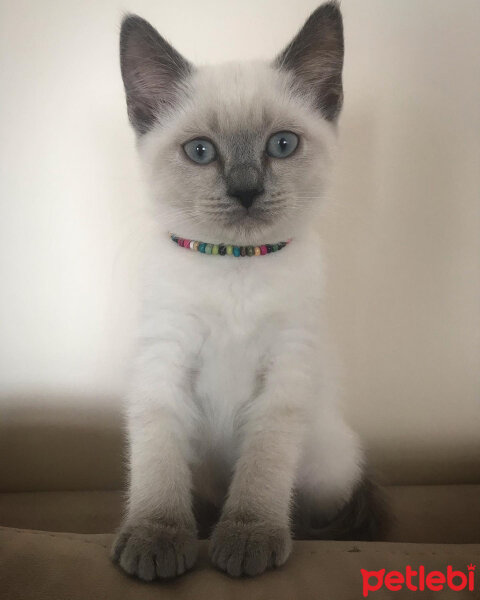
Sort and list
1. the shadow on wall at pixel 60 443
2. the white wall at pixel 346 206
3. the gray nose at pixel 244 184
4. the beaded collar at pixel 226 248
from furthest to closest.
A: the shadow on wall at pixel 60 443
the white wall at pixel 346 206
the beaded collar at pixel 226 248
the gray nose at pixel 244 184

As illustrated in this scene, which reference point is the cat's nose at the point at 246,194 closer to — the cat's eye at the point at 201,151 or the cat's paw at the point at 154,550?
the cat's eye at the point at 201,151

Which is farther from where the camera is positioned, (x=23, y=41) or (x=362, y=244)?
(x=362, y=244)

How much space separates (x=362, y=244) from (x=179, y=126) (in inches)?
24.8

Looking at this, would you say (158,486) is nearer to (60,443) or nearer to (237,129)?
(237,129)

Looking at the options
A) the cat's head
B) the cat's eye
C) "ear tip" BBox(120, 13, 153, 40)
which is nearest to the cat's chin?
the cat's head

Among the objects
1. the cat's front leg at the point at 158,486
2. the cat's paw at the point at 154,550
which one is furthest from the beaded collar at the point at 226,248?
the cat's paw at the point at 154,550


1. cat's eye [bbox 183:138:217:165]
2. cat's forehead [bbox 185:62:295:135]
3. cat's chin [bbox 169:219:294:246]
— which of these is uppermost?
cat's forehead [bbox 185:62:295:135]

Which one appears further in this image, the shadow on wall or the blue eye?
the shadow on wall

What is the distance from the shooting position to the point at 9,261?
4.57ft

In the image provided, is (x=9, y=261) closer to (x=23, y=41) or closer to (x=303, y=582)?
(x=23, y=41)

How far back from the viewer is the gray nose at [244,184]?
2.79 ft

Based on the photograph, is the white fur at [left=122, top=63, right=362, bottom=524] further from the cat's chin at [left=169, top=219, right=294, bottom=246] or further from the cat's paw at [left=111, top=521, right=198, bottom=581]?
the cat's paw at [left=111, top=521, right=198, bottom=581]

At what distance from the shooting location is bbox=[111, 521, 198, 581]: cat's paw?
729 millimetres

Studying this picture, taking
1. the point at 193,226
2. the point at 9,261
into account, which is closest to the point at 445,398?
the point at 193,226
